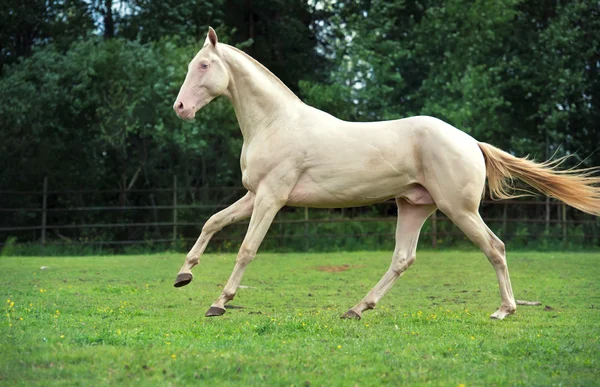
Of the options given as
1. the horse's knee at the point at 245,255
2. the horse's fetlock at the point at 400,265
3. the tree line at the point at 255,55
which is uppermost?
the tree line at the point at 255,55

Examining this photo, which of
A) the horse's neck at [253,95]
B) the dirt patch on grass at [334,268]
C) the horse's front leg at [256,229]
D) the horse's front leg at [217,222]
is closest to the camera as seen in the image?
the horse's front leg at [256,229]

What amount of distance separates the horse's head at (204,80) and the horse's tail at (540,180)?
2924 millimetres

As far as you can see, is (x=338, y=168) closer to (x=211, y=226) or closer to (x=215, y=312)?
(x=211, y=226)

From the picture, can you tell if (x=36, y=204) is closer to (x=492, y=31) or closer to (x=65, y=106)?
(x=65, y=106)

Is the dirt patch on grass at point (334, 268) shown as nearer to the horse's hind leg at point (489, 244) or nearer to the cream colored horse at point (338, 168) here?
the cream colored horse at point (338, 168)

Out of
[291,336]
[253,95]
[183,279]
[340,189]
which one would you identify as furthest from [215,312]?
[253,95]

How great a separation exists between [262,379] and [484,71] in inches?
891

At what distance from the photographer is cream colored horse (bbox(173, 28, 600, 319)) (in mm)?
7699

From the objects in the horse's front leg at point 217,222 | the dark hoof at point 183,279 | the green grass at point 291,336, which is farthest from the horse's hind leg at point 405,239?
the dark hoof at point 183,279

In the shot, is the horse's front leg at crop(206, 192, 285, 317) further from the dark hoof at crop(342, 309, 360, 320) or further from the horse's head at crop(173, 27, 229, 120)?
the horse's head at crop(173, 27, 229, 120)

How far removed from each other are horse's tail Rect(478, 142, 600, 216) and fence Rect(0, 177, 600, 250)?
45.5 ft

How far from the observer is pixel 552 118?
78.3ft

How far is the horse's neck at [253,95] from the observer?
322 inches

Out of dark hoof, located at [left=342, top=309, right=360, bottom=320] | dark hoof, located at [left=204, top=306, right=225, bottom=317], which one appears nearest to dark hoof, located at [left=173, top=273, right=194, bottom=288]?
dark hoof, located at [left=204, top=306, right=225, bottom=317]
